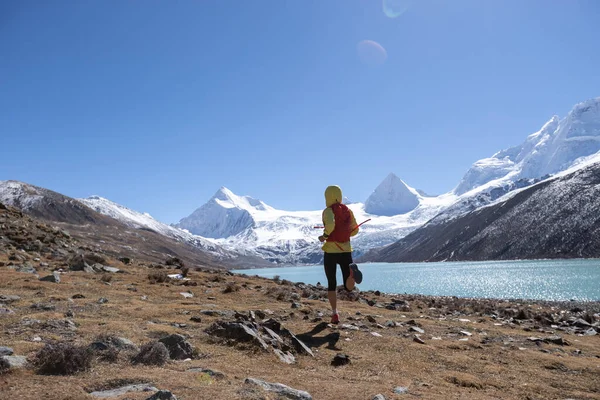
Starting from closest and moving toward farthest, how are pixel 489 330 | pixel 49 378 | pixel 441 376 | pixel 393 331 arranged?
1. pixel 49 378
2. pixel 441 376
3. pixel 393 331
4. pixel 489 330

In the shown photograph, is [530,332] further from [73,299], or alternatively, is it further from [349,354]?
[73,299]

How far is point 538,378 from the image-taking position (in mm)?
8227

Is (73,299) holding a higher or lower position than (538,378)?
higher

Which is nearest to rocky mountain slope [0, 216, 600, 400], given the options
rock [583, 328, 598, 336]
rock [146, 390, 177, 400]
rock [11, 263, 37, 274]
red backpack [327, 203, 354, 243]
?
rock [146, 390, 177, 400]

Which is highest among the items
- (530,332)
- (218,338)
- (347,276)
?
(347,276)

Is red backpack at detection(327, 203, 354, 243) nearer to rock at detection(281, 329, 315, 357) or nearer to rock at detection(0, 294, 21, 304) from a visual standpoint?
rock at detection(281, 329, 315, 357)

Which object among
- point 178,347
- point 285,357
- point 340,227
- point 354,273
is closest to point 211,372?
point 178,347

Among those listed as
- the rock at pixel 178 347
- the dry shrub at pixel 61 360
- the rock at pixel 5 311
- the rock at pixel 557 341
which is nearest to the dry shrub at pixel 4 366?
the dry shrub at pixel 61 360

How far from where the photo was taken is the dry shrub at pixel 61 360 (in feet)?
19.9

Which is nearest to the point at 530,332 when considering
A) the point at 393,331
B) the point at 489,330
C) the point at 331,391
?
the point at 489,330

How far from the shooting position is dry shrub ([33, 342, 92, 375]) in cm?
607

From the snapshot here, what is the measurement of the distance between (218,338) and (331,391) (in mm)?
3432

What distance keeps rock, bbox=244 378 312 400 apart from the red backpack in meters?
6.45

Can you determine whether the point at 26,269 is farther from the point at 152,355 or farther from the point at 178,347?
the point at 152,355
